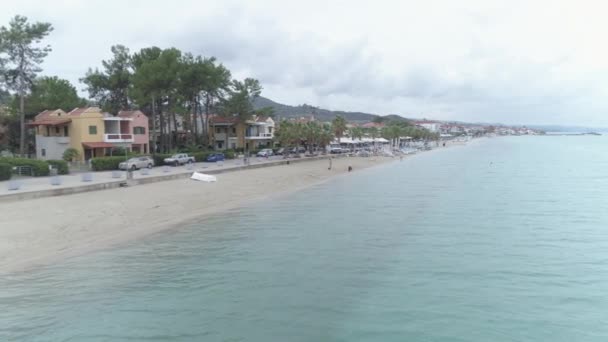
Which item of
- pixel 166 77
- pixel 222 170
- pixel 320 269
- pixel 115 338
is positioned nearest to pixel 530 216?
pixel 320 269

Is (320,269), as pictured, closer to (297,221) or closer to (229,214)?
(297,221)

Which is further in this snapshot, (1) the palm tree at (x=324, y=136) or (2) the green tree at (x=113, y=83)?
(1) the palm tree at (x=324, y=136)

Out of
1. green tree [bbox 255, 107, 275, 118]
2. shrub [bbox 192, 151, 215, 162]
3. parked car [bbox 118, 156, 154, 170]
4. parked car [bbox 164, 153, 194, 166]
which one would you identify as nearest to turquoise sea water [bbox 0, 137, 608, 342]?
parked car [bbox 118, 156, 154, 170]

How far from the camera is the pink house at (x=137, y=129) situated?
5531 centimetres

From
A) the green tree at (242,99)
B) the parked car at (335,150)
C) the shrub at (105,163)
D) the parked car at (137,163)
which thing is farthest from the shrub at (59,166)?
the parked car at (335,150)

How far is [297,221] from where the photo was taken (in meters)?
25.1

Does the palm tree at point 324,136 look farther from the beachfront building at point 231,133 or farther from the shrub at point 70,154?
the shrub at point 70,154

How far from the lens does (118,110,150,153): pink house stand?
181 ft

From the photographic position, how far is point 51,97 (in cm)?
6134

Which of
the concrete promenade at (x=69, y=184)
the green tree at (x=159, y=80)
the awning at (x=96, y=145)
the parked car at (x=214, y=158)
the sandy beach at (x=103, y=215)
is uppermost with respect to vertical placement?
the green tree at (x=159, y=80)

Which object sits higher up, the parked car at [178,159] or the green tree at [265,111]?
the green tree at [265,111]

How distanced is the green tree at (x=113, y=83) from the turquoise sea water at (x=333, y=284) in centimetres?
5039

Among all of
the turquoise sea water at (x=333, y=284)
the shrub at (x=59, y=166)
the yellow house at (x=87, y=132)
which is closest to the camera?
the turquoise sea water at (x=333, y=284)

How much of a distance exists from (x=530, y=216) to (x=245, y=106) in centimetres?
5460
